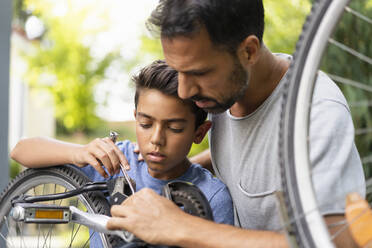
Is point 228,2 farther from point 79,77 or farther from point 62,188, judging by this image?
point 79,77

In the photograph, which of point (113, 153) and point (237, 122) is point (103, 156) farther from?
point (237, 122)

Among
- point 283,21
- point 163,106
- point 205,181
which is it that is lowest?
point 205,181

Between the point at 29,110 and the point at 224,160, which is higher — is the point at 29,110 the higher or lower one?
the lower one

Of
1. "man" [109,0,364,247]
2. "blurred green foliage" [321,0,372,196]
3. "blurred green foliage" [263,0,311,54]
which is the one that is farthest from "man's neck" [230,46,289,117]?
"blurred green foliage" [263,0,311,54]

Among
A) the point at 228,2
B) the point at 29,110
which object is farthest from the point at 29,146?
the point at 29,110

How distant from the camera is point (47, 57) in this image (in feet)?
28.7

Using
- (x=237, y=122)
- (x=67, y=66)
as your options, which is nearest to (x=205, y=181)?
(x=237, y=122)

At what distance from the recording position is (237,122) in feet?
5.40

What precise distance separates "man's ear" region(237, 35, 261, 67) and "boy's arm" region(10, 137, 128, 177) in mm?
478

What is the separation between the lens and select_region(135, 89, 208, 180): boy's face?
59.9 inches

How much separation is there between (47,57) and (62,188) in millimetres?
7413

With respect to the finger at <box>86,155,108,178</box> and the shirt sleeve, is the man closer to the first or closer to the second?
the shirt sleeve

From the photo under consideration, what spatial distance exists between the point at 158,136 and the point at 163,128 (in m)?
0.04

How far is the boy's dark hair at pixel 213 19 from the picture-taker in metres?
1.38
